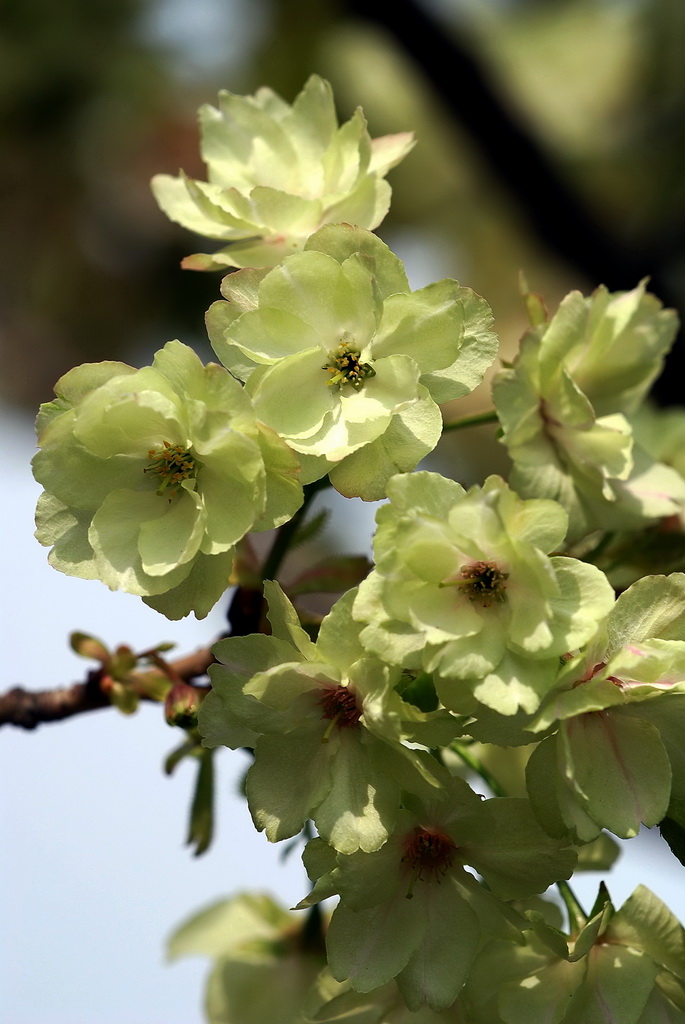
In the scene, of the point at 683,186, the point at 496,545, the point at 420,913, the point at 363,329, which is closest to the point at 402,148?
the point at 363,329

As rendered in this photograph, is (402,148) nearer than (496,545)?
No

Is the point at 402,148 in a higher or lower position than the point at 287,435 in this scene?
higher

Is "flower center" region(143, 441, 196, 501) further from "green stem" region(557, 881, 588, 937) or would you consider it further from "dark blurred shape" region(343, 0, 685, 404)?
"dark blurred shape" region(343, 0, 685, 404)

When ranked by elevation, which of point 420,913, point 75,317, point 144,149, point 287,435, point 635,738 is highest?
point 144,149

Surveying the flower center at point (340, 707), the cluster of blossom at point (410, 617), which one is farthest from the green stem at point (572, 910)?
the flower center at point (340, 707)

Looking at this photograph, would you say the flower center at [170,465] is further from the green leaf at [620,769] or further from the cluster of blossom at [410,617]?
the green leaf at [620,769]

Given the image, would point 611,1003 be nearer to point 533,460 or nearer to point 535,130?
point 533,460

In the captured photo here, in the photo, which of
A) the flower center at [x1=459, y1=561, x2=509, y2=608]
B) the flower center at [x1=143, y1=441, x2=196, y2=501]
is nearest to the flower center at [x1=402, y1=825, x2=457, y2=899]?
the flower center at [x1=459, y1=561, x2=509, y2=608]
